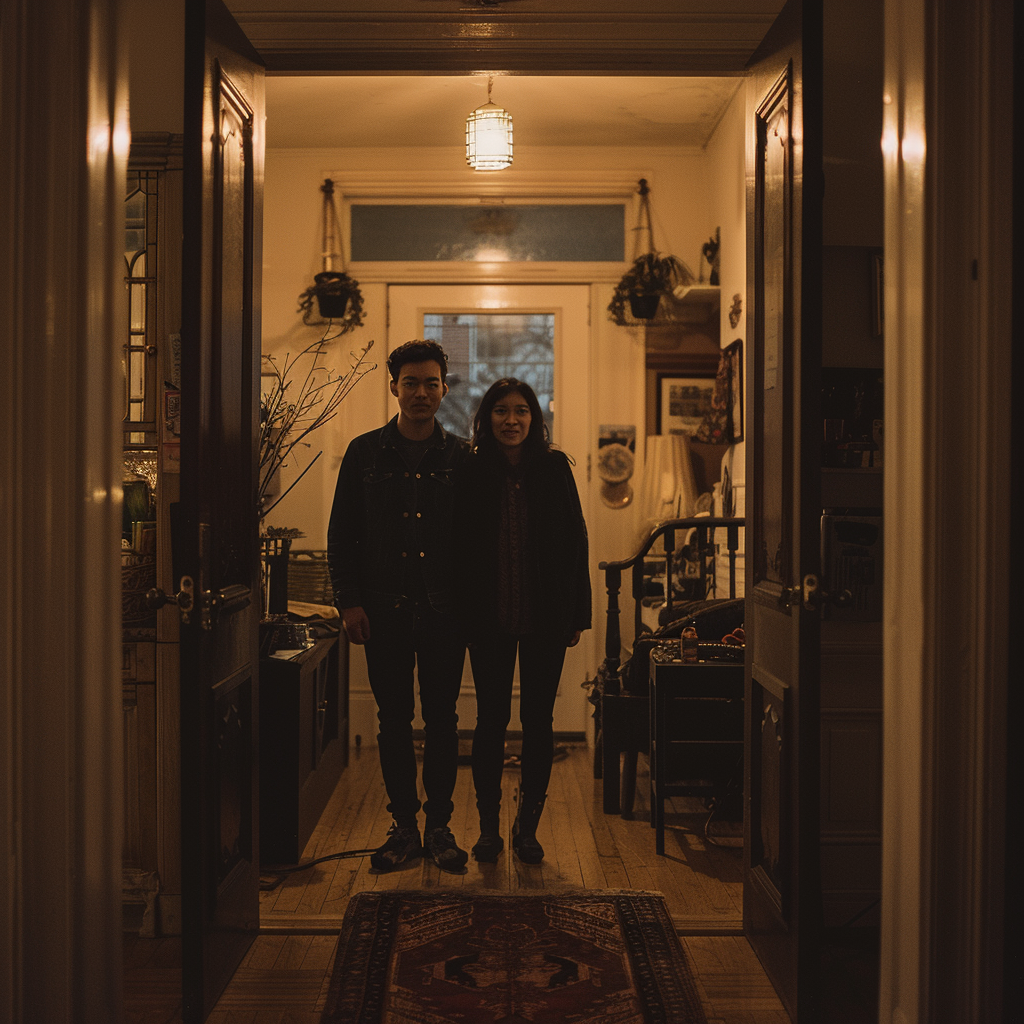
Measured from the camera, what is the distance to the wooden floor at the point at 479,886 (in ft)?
7.34

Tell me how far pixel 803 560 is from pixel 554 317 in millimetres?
3328

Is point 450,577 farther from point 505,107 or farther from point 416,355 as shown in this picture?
point 505,107

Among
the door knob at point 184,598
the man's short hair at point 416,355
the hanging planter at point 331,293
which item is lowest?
the door knob at point 184,598

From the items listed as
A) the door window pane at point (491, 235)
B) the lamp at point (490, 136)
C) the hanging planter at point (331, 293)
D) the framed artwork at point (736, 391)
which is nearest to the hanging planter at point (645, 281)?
the door window pane at point (491, 235)

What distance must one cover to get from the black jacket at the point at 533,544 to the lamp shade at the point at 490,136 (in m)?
1.80

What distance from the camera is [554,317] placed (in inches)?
203

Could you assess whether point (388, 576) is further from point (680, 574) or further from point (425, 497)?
point (680, 574)

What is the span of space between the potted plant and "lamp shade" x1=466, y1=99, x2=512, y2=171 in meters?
1.00

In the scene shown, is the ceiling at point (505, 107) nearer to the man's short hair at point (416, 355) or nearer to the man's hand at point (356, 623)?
the man's short hair at point (416, 355)

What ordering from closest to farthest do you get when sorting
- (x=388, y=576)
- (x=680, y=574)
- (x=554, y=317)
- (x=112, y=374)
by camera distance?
(x=112, y=374)
(x=388, y=576)
(x=680, y=574)
(x=554, y=317)

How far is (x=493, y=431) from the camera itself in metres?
3.16

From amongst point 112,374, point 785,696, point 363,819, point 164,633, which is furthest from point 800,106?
point 363,819

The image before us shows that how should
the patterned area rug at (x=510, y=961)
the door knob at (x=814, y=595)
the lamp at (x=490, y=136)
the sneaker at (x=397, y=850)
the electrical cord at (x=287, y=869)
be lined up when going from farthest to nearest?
the lamp at (x=490, y=136) < the sneaker at (x=397, y=850) < the electrical cord at (x=287, y=869) < the patterned area rug at (x=510, y=961) < the door knob at (x=814, y=595)

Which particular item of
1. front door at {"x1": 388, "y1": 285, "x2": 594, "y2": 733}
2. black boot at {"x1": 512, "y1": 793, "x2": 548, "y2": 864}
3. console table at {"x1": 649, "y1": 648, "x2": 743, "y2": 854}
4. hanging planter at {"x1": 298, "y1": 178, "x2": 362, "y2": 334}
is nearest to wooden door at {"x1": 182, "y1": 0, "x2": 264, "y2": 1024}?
black boot at {"x1": 512, "y1": 793, "x2": 548, "y2": 864}
